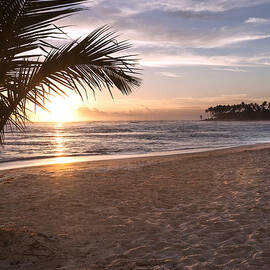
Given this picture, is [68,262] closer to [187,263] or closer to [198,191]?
[187,263]

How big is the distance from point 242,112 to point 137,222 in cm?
16252

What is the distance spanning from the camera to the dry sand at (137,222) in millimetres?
3570

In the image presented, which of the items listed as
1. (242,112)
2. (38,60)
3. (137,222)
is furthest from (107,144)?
(242,112)

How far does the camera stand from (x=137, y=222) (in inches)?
195

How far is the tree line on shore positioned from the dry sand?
501ft

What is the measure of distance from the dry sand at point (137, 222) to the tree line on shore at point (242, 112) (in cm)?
15268

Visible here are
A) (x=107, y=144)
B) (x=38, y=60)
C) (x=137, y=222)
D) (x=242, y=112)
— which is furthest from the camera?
(x=242, y=112)

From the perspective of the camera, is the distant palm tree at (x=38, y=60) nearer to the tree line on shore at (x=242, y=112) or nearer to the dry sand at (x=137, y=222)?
the dry sand at (x=137, y=222)

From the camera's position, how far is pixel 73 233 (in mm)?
4504

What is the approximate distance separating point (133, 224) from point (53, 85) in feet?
8.61

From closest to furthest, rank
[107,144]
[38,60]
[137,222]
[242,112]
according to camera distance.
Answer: [38,60], [137,222], [107,144], [242,112]

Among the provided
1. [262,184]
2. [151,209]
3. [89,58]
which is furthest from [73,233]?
[262,184]

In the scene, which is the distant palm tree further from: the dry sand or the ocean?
the ocean

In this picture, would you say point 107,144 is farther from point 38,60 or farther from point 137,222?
point 38,60
